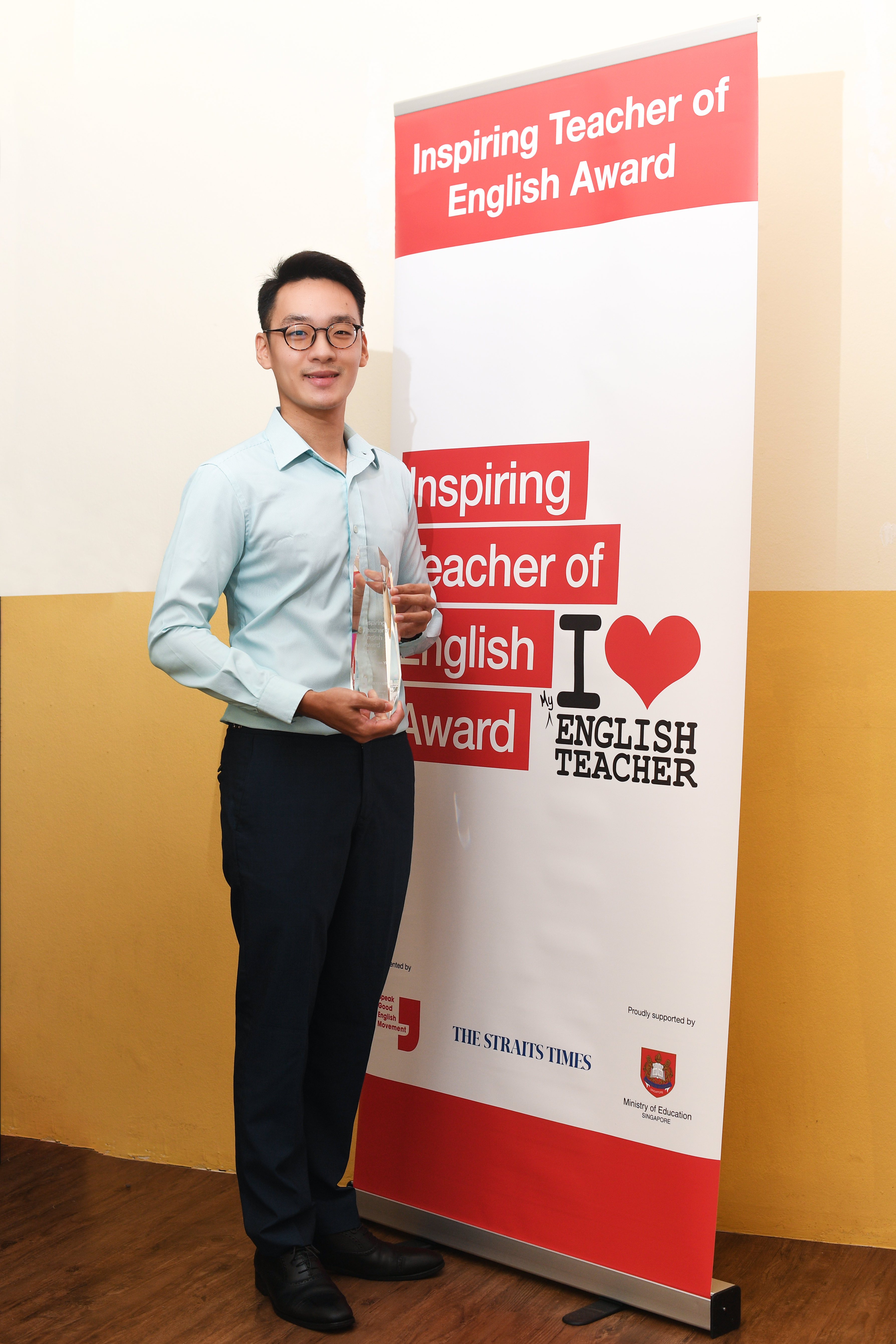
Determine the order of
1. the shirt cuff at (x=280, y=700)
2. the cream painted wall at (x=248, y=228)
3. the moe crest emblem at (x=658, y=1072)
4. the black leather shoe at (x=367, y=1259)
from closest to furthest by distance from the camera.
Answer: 1. the shirt cuff at (x=280, y=700)
2. the moe crest emblem at (x=658, y=1072)
3. the black leather shoe at (x=367, y=1259)
4. the cream painted wall at (x=248, y=228)

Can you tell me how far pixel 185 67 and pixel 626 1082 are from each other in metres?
2.42

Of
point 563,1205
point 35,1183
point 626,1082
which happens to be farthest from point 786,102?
point 35,1183

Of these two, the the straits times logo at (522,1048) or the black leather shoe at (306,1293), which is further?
the the straits times logo at (522,1048)

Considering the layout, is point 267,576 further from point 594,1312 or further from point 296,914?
point 594,1312

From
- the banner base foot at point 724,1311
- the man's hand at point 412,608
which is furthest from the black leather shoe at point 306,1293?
the man's hand at point 412,608

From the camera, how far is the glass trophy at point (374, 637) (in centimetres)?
183

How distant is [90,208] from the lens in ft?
8.82

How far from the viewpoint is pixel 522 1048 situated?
203 cm

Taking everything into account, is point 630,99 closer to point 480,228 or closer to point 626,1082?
point 480,228

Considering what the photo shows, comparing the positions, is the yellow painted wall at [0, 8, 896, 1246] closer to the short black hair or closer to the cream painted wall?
the cream painted wall

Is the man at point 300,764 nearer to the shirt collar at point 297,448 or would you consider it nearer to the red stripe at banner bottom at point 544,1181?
the shirt collar at point 297,448

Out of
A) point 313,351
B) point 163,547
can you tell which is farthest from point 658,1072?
point 163,547

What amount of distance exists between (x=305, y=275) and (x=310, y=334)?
0.11 metres

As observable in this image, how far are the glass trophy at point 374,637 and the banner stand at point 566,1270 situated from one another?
1008 millimetres
